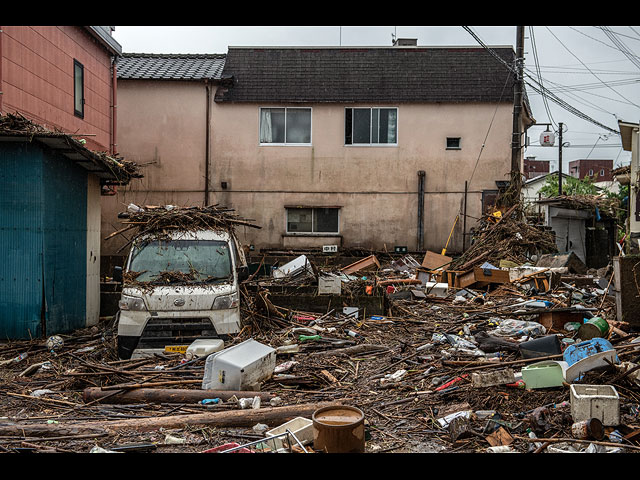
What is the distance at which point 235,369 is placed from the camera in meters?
5.77

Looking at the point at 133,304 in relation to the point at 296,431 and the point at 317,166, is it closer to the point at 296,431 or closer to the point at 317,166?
the point at 296,431

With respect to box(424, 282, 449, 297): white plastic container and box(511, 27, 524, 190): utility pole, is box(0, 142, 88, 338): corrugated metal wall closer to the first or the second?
box(424, 282, 449, 297): white plastic container

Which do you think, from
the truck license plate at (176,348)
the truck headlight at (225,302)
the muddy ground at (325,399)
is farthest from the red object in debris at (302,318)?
the truck license plate at (176,348)

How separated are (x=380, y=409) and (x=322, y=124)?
14.7 meters

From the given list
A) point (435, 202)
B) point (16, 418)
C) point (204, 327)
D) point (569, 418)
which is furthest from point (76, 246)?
point (435, 202)

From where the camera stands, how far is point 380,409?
5.58m

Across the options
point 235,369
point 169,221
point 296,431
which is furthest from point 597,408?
point 169,221

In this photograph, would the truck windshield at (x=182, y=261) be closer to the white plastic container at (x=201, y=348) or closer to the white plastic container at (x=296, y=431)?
the white plastic container at (x=201, y=348)

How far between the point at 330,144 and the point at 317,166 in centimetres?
96

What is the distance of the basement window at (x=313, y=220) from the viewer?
19.0 metres

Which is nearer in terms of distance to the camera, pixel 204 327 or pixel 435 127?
pixel 204 327

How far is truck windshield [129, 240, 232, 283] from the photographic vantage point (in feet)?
25.6

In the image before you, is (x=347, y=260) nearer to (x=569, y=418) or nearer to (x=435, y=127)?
(x=435, y=127)

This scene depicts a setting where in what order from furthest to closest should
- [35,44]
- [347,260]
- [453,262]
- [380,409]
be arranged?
[347,260]
[453,262]
[35,44]
[380,409]
